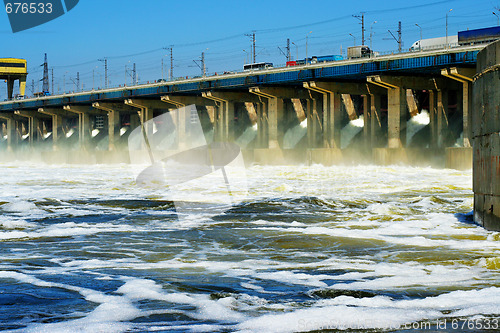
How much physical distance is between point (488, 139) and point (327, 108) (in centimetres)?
5249

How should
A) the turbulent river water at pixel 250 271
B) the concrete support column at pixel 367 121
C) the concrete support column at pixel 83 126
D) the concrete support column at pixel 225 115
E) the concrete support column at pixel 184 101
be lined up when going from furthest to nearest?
the concrete support column at pixel 83 126
the concrete support column at pixel 184 101
the concrete support column at pixel 225 115
the concrete support column at pixel 367 121
the turbulent river water at pixel 250 271

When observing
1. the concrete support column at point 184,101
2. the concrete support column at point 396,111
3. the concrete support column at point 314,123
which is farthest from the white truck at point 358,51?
the concrete support column at point 184,101

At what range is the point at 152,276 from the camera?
1131cm

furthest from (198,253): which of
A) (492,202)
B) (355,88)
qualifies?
(355,88)

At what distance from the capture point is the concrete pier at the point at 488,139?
50.3 feet

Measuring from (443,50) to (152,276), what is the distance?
1835 inches

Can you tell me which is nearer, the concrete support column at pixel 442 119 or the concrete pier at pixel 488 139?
the concrete pier at pixel 488 139

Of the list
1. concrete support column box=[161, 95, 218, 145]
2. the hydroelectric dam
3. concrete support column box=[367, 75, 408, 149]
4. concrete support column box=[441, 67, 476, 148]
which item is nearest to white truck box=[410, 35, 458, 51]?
the hydroelectric dam

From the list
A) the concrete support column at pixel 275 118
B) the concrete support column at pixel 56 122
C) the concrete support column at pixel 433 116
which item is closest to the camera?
the concrete support column at pixel 433 116

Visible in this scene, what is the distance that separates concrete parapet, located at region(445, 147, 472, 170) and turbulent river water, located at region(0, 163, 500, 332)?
2833 centimetres

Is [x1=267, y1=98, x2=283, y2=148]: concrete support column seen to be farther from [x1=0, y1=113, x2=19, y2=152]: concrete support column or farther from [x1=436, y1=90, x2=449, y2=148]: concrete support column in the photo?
[x1=0, y1=113, x2=19, y2=152]: concrete support column

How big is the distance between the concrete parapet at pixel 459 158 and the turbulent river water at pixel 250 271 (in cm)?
2833

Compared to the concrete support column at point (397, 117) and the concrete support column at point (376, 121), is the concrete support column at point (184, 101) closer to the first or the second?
the concrete support column at point (376, 121)

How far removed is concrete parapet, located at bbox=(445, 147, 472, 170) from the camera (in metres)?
49.3
